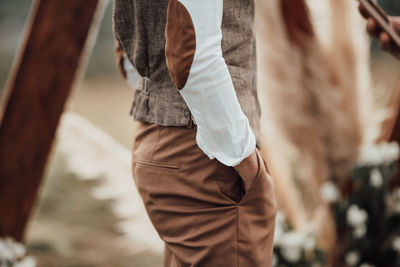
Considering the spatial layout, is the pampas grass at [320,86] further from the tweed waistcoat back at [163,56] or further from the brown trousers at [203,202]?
the brown trousers at [203,202]

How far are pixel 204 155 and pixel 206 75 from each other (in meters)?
0.16

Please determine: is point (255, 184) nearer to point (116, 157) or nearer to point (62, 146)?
point (116, 157)

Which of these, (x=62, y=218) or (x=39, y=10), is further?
(x=62, y=218)

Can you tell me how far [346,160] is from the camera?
70.2 inches

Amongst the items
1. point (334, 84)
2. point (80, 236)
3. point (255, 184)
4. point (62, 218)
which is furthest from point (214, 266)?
point (62, 218)

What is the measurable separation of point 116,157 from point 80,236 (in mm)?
745

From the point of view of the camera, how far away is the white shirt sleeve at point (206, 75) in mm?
653

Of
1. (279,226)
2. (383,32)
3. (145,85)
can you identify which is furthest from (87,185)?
(383,32)

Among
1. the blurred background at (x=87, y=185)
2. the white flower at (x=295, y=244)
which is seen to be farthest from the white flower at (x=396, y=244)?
the blurred background at (x=87, y=185)

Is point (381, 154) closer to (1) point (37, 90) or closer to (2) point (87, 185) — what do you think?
(1) point (37, 90)

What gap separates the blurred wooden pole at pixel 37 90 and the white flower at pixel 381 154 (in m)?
1.14

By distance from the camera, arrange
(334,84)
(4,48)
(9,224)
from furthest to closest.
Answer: (4,48) < (334,84) < (9,224)

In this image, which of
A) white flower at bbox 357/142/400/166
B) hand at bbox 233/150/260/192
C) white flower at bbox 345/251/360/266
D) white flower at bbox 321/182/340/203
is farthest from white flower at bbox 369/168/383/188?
hand at bbox 233/150/260/192

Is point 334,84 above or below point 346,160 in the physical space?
above
